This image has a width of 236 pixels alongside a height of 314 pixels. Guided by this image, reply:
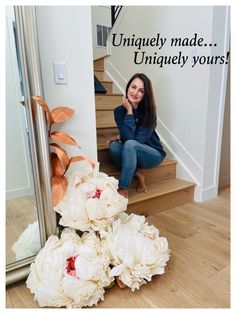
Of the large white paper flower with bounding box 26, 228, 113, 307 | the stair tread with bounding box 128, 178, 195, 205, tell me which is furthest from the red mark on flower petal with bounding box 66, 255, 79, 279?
the stair tread with bounding box 128, 178, 195, 205

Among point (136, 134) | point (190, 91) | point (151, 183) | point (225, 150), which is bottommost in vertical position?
point (151, 183)

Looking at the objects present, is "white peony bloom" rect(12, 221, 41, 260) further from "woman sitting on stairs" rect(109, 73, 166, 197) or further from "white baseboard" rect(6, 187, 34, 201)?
"woman sitting on stairs" rect(109, 73, 166, 197)

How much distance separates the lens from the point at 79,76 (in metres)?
0.96

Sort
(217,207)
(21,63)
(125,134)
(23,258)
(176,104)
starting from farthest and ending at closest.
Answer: (176,104) < (217,207) < (125,134) < (23,258) < (21,63)

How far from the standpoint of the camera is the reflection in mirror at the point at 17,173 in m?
0.81

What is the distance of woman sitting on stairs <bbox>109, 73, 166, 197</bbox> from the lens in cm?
145

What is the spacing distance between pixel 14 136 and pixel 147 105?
0.95m

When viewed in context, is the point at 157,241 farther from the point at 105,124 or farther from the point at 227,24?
the point at 227,24

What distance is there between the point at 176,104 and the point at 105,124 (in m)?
0.65

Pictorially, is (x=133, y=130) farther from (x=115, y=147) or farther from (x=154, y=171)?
(x=154, y=171)

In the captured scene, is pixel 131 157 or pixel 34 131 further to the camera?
pixel 131 157

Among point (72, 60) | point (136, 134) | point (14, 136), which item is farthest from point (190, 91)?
point (14, 136)

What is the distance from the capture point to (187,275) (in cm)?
98
